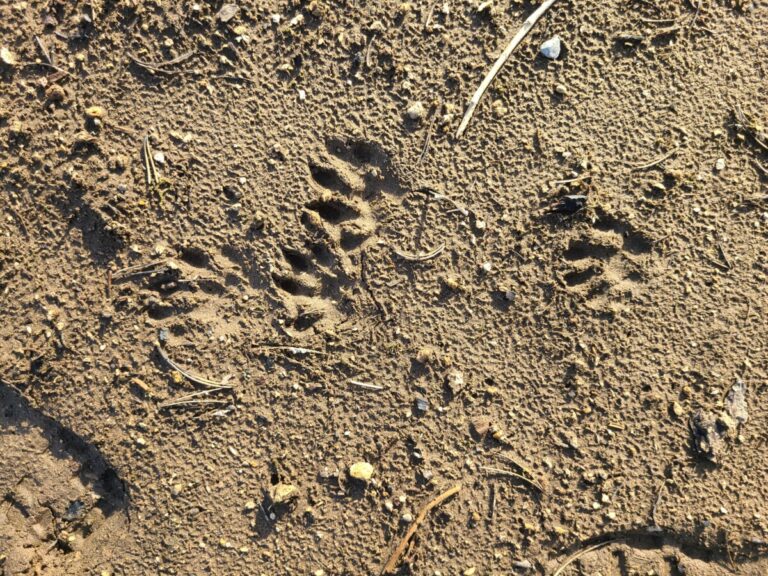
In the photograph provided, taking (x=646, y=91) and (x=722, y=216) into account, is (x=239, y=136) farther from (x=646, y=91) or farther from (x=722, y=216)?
(x=722, y=216)

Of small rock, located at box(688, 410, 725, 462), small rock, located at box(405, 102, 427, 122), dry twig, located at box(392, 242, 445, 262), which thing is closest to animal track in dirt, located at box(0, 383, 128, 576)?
dry twig, located at box(392, 242, 445, 262)

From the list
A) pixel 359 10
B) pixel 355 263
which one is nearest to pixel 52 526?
pixel 355 263

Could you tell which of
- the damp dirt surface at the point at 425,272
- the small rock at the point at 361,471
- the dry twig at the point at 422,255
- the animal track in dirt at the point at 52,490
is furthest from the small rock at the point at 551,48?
the animal track in dirt at the point at 52,490

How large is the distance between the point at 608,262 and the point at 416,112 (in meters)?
0.79

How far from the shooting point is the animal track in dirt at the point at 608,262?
6.08 feet

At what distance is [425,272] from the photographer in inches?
73.0

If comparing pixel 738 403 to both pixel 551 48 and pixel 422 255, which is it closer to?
pixel 422 255

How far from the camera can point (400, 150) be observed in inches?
73.2

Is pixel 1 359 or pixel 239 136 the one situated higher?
pixel 239 136

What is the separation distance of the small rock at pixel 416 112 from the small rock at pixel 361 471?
3.70 feet

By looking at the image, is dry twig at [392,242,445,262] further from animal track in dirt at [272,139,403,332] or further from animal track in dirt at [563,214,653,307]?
animal track in dirt at [563,214,653,307]

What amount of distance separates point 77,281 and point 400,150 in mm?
1139

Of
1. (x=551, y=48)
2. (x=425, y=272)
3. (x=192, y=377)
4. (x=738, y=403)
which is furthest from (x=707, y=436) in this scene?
(x=192, y=377)

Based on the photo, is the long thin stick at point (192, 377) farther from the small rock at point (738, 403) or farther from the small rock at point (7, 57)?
the small rock at point (738, 403)
